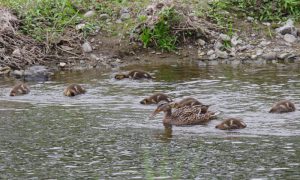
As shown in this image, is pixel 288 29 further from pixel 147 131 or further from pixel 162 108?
Answer: pixel 147 131

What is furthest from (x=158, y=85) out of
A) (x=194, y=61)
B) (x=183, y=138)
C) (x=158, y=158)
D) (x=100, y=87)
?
(x=158, y=158)

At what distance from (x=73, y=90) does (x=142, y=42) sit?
450 centimetres

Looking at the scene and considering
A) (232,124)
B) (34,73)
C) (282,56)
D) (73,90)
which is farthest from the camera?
(282,56)

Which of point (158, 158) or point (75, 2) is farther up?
point (75, 2)

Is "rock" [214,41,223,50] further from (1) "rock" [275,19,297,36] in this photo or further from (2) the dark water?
(1) "rock" [275,19,297,36]

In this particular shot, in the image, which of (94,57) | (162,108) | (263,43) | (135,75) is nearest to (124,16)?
(94,57)

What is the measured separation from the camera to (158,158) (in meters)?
12.2

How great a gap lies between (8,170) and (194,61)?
920 cm

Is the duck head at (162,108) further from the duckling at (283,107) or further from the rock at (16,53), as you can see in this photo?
the rock at (16,53)

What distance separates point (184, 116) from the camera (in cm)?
1483

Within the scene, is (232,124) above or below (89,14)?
below

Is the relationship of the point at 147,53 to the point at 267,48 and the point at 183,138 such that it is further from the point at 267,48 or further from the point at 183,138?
the point at 183,138

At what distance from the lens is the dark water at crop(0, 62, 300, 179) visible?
11617mm

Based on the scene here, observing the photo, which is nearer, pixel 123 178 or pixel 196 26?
pixel 123 178
